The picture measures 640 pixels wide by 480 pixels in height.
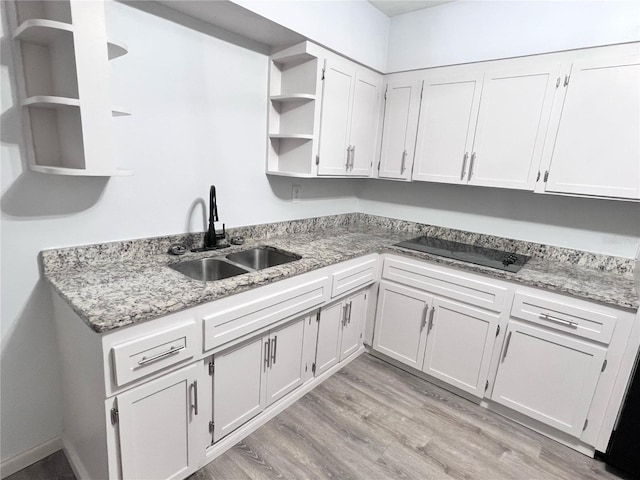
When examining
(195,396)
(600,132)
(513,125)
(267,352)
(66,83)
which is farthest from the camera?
(513,125)

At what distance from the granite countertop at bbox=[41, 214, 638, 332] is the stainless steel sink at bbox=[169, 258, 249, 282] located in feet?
0.15

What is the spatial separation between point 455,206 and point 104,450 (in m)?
2.59

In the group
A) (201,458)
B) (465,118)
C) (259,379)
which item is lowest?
(201,458)

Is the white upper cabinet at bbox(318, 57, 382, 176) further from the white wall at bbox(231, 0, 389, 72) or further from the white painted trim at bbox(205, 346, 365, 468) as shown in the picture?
the white painted trim at bbox(205, 346, 365, 468)

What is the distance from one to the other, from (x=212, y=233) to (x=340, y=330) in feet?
3.50

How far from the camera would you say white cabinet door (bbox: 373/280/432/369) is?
230 centimetres

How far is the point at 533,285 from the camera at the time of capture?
6.13ft

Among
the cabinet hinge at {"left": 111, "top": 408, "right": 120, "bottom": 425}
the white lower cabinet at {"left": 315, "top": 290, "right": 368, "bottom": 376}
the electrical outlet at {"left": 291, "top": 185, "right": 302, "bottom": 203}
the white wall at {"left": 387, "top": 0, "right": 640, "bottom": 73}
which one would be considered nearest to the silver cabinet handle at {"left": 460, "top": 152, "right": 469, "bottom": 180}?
the white wall at {"left": 387, "top": 0, "right": 640, "bottom": 73}

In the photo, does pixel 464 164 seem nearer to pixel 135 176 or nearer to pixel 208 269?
pixel 208 269

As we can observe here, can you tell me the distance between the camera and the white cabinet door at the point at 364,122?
8.12ft

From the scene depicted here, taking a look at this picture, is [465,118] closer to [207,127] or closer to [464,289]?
[464,289]

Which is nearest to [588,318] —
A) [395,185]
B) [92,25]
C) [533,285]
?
[533,285]

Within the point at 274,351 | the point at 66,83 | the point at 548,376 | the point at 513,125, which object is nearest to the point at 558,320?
the point at 548,376

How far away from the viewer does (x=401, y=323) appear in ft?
7.86
